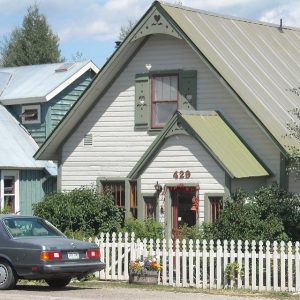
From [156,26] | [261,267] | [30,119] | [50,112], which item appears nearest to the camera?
[261,267]

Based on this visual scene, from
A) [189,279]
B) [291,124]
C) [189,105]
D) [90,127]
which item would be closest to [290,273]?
[189,279]

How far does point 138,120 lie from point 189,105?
5.86 ft

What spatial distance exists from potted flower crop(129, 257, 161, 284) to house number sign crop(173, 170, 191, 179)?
14.3ft

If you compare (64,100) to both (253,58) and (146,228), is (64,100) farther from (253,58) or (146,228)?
(146,228)

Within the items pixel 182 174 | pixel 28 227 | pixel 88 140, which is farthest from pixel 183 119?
pixel 28 227

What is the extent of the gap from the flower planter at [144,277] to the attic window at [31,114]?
17.0 metres

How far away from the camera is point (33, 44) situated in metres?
64.8

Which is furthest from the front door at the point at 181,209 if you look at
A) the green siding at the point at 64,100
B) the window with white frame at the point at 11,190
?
the green siding at the point at 64,100

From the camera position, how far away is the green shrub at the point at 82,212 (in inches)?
1038

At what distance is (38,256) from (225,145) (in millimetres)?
7811

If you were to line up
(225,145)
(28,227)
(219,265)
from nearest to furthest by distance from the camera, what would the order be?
(28,227) < (219,265) < (225,145)

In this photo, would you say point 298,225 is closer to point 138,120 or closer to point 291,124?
point 291,124

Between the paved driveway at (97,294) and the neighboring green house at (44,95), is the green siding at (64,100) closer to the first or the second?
the neighboring green house at (44,95)

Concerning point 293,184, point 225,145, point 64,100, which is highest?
point 64,100
